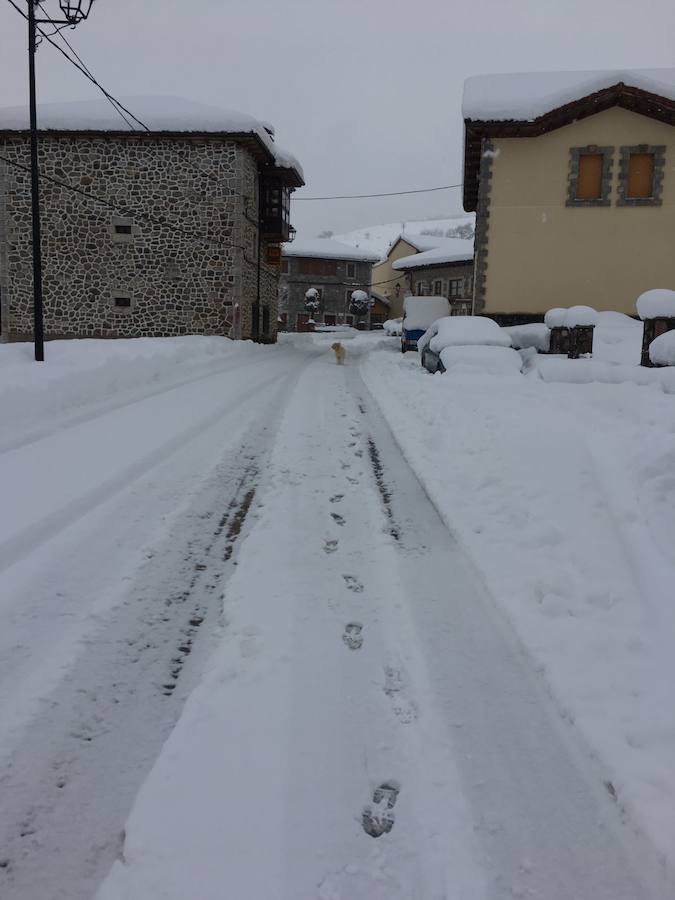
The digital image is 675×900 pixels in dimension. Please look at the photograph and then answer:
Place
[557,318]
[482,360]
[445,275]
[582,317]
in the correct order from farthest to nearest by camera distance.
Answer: [445,275] → [557,318] → [582,317] → [482,360]

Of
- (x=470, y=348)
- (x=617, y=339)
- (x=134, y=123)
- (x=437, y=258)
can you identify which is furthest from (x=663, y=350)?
(x=437, y=258)

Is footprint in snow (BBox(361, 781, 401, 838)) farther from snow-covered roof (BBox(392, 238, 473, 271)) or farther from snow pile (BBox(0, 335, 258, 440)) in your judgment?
snow-covered roof (BBox(392, 238, 473, 271))

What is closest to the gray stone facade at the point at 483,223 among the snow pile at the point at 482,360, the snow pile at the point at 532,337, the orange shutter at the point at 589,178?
the orange shutter at the point at 589,178

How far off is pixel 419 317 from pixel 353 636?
20.0 meters

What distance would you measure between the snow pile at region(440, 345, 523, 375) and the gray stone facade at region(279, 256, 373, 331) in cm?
3821

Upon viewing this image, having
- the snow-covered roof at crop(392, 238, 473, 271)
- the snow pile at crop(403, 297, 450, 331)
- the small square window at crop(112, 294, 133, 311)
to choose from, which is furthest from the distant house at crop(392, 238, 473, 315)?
the small square window at crop(112, 294, 133, 311)

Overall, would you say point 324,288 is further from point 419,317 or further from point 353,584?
point 353,584

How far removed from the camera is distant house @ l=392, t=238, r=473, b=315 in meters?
39.7

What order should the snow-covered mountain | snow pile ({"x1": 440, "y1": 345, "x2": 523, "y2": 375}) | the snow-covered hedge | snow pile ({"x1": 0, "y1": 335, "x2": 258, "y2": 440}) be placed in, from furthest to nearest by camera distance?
the snow-covered mountain
the snow-covered hedge
snow pile ({"x1": 440, "y1": 345, "x2": 523, "y2": 375})
snow pile ({"x1": 0, "y1": 335, "x2": 258, "y2": 440})

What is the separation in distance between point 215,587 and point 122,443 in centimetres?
329

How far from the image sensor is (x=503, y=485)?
4801mm

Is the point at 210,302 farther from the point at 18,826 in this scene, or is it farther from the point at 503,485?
the point at 18,826

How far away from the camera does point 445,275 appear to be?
137ft

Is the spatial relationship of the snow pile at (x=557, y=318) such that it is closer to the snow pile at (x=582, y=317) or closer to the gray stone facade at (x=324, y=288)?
the snow pile at (x=582, y=317)
